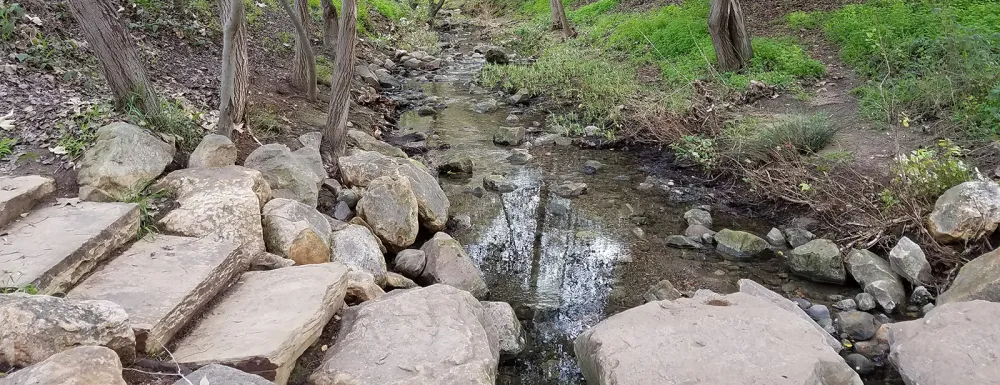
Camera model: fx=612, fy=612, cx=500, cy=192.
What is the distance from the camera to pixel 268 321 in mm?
3277

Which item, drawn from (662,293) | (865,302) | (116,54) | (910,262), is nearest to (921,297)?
(910,262)

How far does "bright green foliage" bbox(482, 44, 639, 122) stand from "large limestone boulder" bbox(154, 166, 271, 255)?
577 cm

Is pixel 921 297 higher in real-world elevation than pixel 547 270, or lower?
lower

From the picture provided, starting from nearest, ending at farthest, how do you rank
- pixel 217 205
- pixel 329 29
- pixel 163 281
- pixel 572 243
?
1. pixel 163 281
2. pixel 217 205
3. pixel 572 243
4. pixel 329 29

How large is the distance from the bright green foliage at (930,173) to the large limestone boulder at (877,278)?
0.73 m

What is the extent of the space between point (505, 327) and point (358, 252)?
1413 mm

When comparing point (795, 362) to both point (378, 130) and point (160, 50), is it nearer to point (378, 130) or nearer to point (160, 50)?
point (378, 130)

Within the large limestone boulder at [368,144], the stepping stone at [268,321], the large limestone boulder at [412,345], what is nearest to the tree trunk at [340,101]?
the large limestone boulder at [368,144]

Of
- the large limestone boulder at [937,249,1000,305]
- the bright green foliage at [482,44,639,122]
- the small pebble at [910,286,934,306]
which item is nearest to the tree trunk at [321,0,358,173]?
the bright green foliage at [482,44,639,122]

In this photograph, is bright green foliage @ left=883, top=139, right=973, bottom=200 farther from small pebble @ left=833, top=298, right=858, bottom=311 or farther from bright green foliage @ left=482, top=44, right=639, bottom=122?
bright green foliage @ left=482, top=44, right=639, bottom=122

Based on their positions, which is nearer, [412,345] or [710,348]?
[412,345]

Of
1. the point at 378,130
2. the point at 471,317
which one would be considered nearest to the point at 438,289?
the point at 471,317

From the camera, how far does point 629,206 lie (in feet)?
22.2

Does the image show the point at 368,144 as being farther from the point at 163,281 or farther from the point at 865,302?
the point at 865,302
